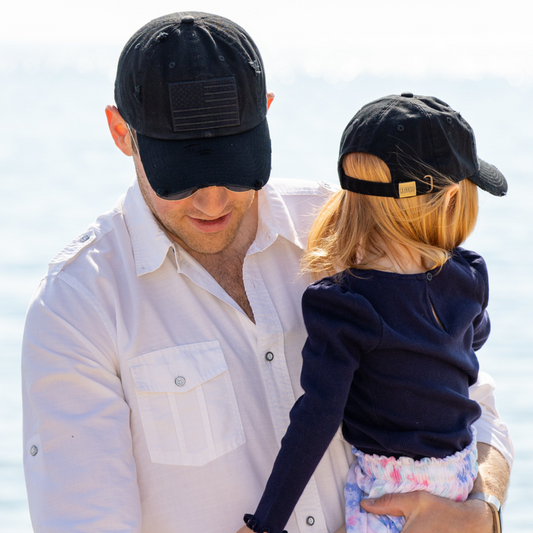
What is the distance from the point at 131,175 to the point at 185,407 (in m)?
10.3

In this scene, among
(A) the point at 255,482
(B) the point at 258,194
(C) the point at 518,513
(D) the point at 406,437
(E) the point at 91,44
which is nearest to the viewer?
(D) the point at 406,437

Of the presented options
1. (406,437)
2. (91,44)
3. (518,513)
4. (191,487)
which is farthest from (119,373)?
(91,44)

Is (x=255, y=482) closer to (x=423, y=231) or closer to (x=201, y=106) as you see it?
(x=423, y=231)

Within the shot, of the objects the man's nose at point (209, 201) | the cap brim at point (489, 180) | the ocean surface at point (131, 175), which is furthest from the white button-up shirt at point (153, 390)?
the ocean surface at point (131, 175)

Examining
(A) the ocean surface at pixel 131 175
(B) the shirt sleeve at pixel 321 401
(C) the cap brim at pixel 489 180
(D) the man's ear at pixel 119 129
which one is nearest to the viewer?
(B) the shirt sleeve at pixel 321 401

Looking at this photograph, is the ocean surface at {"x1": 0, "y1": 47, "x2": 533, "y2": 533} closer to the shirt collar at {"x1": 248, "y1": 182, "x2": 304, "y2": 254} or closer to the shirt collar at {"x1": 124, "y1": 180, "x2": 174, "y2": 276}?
the shirt collar at {"x1": 248, "y1": 182, "x2": 304, "y2": 254}

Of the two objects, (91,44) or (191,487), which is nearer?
(191,487)

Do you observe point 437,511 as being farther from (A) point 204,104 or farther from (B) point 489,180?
(A) point 204,104

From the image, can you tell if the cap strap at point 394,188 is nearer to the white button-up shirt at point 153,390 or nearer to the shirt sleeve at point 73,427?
the white button-up shirt at point 153,390

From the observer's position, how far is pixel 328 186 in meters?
2.33

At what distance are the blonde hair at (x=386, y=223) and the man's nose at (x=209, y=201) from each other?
30cm

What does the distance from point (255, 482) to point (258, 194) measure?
0.85m

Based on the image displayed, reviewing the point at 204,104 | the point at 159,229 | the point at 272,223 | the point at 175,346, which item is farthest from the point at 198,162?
the point at 175,346

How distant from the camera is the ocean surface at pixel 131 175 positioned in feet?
21.0
